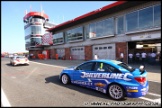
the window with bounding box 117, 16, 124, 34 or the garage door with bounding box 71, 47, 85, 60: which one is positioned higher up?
the window with bounding box 117, 16, 124, 34

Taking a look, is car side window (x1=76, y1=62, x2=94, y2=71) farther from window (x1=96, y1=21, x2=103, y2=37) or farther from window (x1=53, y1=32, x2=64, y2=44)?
window (x1=53, y1=32, x2=64, y2=44)

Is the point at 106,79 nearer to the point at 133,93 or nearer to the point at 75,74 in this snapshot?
the point at 133,93

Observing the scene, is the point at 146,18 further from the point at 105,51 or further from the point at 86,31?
the point at 86,31

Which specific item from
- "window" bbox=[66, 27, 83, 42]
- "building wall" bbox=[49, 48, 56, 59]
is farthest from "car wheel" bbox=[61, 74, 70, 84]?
"building wall" bbox=[49, 48, 56, 59]

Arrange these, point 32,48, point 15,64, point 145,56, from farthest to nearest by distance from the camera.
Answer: point 32,48
point 15,64
point 145,56

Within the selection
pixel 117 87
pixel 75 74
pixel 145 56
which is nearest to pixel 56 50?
pixel 145 56

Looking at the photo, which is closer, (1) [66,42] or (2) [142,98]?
(2) [142,98]

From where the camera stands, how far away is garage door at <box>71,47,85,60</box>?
25611 mm

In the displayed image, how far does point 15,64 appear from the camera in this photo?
1914 cm

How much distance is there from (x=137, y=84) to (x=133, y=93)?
0.34 m

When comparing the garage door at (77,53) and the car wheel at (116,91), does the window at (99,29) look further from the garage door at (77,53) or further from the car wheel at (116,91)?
the car wheel at (116,91)

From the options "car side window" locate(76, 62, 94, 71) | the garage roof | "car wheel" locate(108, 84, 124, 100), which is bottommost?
"car wheel" locate(108, 84, 124, 100)

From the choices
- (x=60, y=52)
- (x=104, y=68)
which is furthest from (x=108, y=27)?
(x=60, y=52)

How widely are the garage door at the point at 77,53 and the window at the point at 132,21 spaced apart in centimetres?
968
